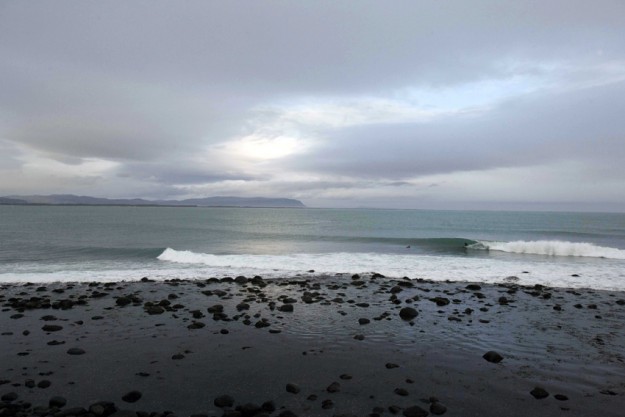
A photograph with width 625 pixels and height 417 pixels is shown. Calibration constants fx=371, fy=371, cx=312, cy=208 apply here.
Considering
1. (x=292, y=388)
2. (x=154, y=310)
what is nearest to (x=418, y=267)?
(x=154, y=310)

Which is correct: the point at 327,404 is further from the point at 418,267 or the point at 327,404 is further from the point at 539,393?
the point at 418,267

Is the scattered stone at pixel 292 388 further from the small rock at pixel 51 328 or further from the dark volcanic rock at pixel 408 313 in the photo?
the small rock at pixel 51 328

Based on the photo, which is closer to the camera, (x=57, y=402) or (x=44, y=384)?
(x=57, y=402)

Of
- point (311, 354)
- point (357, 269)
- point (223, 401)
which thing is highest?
point (223, 401)

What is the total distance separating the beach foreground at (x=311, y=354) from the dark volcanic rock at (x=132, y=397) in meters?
0.02

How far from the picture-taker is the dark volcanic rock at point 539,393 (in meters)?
6.64

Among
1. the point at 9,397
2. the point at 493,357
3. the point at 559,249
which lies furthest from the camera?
the point at 559,249

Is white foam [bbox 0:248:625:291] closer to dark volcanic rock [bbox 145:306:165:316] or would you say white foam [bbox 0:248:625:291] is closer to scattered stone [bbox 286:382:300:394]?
dark volcanic rock [bbox 145:306:165:316]

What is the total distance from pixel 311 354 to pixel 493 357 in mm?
4097

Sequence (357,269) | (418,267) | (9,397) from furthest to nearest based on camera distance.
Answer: (418,267), (357,269), (9,397)

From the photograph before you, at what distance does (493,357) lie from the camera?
833cm

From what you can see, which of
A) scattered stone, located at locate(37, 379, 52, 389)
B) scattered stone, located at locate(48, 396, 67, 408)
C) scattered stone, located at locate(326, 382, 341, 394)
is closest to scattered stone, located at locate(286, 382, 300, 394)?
scattered stone, located at locate(326, 382, 341, 394)

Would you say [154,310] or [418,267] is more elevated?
[154,310]

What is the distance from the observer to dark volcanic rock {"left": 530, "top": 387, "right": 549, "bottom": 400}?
21.8 feet
